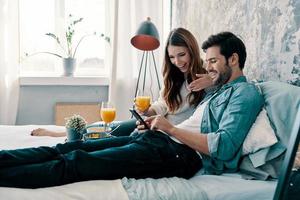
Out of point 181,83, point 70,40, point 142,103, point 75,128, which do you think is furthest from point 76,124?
point 70,40

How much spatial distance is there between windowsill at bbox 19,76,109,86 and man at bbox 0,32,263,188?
6.03 feet

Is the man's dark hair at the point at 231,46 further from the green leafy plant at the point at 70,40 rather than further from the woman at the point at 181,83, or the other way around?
the green leafy plant at the point at 70,40

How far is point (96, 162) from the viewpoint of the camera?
137cm

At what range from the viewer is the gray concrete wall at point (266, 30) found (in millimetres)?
1588

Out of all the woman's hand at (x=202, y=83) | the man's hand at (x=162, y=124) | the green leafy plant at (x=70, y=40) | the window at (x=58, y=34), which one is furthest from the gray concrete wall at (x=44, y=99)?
the man's hand at (x=162, y=124)

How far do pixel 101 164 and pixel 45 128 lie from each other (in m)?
0.95

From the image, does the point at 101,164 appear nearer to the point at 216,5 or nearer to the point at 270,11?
the point at 270,11

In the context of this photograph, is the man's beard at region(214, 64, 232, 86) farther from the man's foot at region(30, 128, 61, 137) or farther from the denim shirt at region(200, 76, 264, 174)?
the man's foot at region(30, 128, 61, 137)

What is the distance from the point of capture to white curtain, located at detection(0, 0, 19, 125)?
126 inches

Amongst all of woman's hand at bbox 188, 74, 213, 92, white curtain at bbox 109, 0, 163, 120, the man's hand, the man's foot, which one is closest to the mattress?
the man's hand

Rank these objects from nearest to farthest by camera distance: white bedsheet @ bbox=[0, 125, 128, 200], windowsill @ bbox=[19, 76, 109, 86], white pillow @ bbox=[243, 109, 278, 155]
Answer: white bedsheet @ bbox=[0, 125, 128, 200] → white pillow @ bbox=[243, 109, 278, 155] → windowsill @ bbox=[19, 76, 109, 86]

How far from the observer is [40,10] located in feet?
11.4

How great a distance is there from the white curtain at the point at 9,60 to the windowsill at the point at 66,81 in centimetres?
12

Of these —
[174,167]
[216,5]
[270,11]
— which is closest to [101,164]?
[174,167]
